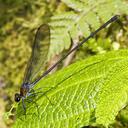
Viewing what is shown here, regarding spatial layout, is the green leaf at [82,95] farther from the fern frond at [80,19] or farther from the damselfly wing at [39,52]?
the fern frond at [80,19]

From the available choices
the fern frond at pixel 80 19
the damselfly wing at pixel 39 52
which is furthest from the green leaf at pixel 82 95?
the fern frond at pixel 80 19

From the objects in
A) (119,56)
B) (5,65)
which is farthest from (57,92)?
(5,65)

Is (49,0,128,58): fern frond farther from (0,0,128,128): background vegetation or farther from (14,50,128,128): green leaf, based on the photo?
(14,50,128,128): green leaf

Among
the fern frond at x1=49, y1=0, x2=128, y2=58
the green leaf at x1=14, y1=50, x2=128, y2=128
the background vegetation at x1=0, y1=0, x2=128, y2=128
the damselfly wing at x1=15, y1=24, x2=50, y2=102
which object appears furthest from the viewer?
the background vegetation at x1=0, y1=0, x2=128, y2=128

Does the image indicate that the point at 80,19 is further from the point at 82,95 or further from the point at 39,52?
the point at 82,95

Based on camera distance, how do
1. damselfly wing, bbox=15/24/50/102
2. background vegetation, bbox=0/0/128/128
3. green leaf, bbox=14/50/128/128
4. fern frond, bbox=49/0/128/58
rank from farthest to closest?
background vegetation, bbox=0/0/128/128, fern frond, bbox=49/0/128/58, damselfly wing, bbox=15/24/50/102, green leaf, bbox=14/50/128/128

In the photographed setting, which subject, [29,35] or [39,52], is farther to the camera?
[29,35]

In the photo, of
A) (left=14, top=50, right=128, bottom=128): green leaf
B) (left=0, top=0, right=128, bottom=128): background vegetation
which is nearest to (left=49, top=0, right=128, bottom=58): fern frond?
(left=0, top=0, right=128, bottom=128): background vegetation

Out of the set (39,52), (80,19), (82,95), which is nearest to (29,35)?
(80,19)
